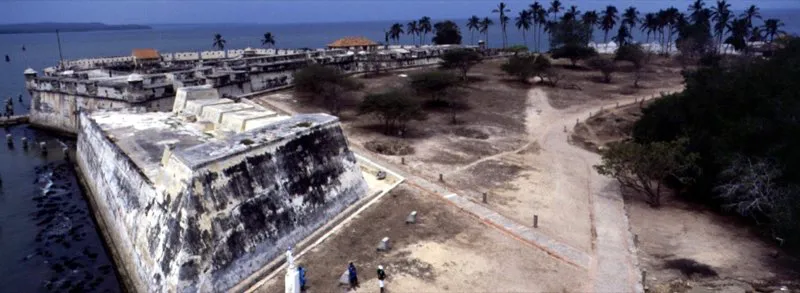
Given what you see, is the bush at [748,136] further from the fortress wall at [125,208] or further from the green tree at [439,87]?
the fortress wall at [125,208]

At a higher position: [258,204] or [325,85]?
[325,85]

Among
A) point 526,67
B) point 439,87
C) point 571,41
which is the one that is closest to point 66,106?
point 439,87

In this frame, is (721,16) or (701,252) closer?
(701,252)

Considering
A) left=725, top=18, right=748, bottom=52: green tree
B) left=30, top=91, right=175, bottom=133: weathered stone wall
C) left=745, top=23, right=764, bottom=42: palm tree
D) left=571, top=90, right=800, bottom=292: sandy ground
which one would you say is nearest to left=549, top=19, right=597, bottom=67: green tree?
left=725, top=18, right=748, bottom=52: green tree

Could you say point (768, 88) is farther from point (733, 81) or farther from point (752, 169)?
point (752, 169)

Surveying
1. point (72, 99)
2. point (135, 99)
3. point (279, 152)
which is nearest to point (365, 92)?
point (135, 99)

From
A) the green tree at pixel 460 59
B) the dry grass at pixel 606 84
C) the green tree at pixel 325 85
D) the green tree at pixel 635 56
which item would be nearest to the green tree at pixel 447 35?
the dry grass at pixel 606 84

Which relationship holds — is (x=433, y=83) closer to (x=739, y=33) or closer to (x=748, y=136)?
(x=748, y=136)
